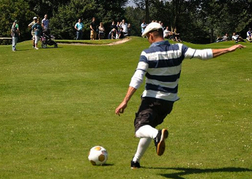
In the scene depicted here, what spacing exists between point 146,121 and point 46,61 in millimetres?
23379

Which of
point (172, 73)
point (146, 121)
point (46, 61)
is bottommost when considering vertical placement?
point (46, 61)

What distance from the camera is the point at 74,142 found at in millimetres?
12211

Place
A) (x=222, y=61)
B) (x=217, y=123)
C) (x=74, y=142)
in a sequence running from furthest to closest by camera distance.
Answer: (x=222, y=61) < (x=217, y=123) < (x=74, y=142)

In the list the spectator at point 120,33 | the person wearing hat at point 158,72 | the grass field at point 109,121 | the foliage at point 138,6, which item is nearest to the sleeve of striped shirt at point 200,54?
the person wearing hat at point 158,72

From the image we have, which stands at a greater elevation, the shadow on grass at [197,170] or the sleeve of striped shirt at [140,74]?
the sleeve of striped shirt at [140,74]

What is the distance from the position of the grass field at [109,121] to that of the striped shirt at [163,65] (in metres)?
1.48

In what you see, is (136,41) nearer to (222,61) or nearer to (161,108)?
(222,61)

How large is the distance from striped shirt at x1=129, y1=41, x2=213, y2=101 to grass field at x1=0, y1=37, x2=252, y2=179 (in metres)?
1.48

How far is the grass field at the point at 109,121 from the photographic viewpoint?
963 cm

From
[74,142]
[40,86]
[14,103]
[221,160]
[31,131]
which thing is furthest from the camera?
[40,86]

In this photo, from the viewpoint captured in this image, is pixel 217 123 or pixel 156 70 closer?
pixel 156 70

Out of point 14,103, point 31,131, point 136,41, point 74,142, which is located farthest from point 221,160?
point 136,41

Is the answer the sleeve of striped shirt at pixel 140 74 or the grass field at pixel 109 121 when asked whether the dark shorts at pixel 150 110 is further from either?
the grass field at pixel 109 121

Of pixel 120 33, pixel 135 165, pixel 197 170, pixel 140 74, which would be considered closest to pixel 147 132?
pixel 140 74
